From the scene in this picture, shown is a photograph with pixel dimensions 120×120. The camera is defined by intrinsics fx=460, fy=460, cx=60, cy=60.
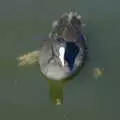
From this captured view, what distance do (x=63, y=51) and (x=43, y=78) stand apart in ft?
2.16

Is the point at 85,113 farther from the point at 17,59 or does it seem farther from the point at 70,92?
the point at 17,59

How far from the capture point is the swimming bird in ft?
25.9

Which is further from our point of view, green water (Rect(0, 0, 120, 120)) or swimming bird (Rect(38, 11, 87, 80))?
swimming bird (Rect(38, 11, 87, 80))

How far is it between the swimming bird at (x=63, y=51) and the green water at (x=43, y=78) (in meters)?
0.22

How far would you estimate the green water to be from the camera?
7691mm

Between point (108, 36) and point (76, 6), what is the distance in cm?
98

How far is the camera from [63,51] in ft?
25.6

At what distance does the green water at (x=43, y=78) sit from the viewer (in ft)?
25.2

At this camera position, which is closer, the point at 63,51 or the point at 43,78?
the point at 63,51

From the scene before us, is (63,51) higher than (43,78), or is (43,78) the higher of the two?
(63,51)

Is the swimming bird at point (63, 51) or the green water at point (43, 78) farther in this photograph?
the swimming bird at point (63, 51)

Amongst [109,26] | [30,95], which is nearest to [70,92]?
[30,95]

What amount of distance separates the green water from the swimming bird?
0.22 m

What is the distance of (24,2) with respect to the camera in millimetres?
9266
